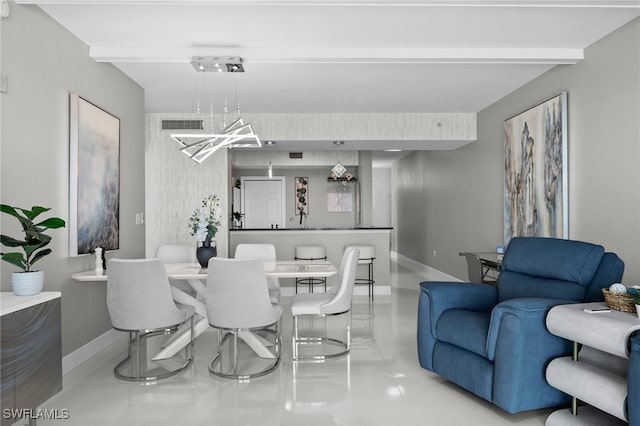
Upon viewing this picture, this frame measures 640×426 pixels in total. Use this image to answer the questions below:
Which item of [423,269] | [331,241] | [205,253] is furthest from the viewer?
[423,269]

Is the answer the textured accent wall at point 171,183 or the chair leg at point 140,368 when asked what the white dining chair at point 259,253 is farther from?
the textured accent wall at point 171,183

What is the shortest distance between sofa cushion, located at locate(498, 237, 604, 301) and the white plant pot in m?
3.15

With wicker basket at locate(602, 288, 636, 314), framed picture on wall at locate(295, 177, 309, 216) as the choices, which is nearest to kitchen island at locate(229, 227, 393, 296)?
framed picture on wall at locate(295, 177, 309, 216)

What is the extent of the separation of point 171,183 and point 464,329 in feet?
16.2

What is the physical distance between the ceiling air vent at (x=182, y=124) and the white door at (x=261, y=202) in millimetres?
3606

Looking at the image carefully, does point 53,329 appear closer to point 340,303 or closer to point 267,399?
point 267,399

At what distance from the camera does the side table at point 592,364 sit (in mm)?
2131

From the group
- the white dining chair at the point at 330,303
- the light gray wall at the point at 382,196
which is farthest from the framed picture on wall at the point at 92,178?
the light gray wall at the point at 382,196

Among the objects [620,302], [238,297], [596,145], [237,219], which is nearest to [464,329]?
[620,302]

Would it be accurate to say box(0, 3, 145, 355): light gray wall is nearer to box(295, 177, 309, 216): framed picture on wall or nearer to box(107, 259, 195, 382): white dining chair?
box(107, 259, 195, 382): white dining chair

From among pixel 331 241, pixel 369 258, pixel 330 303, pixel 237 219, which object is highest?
pixel 237 219

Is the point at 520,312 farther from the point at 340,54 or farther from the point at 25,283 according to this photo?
the point at 25,283

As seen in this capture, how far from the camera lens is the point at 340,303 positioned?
377 centimetres

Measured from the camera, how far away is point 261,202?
10.1m
